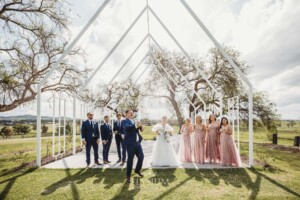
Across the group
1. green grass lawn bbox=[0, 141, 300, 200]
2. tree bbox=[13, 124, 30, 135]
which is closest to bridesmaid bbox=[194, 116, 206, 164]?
green grass lawn bbox=[0, 141, 300, 200]

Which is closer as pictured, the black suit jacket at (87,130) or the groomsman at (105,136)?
the black suit jacket at (87,130)

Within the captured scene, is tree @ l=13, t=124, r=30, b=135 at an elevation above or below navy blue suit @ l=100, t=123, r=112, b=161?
below

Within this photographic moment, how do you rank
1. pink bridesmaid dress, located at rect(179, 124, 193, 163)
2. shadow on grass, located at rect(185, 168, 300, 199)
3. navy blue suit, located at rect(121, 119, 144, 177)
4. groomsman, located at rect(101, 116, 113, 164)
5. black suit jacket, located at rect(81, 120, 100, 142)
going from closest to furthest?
1. shadow on grass, located at rect(185, 168, 300, 199)
2. navy blue suit, located at rect(121, 119, 144, 177)
3. black suit jacket, located at rect(81, 120, 100, 142)
4. groomsman, located at rect(101, 116, 113, 164)
5. pink bridesmaid dress, located at rect(179, 124, 193, 163)

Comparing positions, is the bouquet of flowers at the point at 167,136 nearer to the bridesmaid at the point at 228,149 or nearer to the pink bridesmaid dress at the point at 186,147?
the pink bridesmaid dress at the point at 186,147

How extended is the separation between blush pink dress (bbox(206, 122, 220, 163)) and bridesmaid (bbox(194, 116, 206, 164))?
220 mm

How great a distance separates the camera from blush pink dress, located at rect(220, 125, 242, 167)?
29.8 feet

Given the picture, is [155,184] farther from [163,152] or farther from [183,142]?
[183,142]

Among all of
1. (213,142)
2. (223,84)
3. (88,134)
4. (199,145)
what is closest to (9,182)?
(88,134)

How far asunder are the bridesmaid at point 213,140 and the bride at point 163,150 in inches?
55.4

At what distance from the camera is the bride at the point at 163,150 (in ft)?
30.1

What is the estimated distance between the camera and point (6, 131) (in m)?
36.1

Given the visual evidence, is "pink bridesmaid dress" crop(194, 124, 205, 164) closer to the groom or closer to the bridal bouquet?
the bridal bouquet

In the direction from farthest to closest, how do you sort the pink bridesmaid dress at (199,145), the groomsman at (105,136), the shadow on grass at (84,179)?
the pink bridesmaid dress at (199,145) < the groomsman at (105,136) < the shadow on grass at (84,179)

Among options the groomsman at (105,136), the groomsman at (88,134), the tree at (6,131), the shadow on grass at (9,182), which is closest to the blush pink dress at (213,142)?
the groomsman at (105,136)
